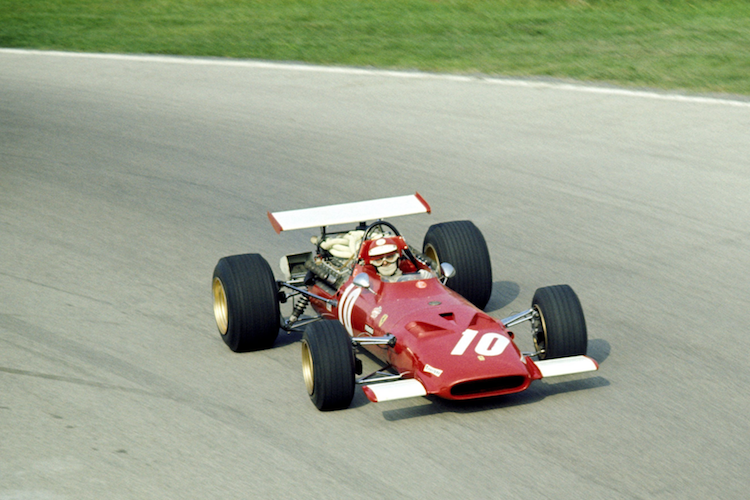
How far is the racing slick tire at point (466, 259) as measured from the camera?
901 cm

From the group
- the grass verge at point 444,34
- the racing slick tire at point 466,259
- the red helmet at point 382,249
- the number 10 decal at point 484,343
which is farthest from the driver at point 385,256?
the grass verge at point 444,34

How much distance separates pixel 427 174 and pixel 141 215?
4067 millimetres

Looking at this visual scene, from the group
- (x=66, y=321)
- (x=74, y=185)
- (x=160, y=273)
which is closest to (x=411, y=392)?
(x=66, y=321)

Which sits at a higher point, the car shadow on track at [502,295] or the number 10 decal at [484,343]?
the number 10 decal at [484,343]

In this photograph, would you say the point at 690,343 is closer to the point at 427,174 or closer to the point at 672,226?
the point at 672,226

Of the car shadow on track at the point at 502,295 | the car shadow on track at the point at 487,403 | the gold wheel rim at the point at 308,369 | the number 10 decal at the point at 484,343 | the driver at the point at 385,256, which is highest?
the driver at the point at 385,256

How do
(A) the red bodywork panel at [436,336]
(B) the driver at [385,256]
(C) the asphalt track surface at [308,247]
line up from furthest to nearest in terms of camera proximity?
(B) the driver at [385,256], (A) the red bodywork panel at [436,336], (C) the asphalt track surface at [308,247]

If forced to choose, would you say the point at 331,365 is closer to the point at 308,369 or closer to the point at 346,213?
the point at 308,369

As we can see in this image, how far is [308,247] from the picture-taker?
1140 centimetres

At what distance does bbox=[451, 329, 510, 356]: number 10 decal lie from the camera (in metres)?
7.08

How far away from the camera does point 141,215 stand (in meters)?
12.6

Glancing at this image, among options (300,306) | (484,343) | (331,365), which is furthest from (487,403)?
(300,306)

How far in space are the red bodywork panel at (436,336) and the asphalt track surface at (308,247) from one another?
310 millimetres

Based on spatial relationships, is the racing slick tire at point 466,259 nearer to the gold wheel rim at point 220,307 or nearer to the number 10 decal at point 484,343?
the number 10 decal at point 484,343
